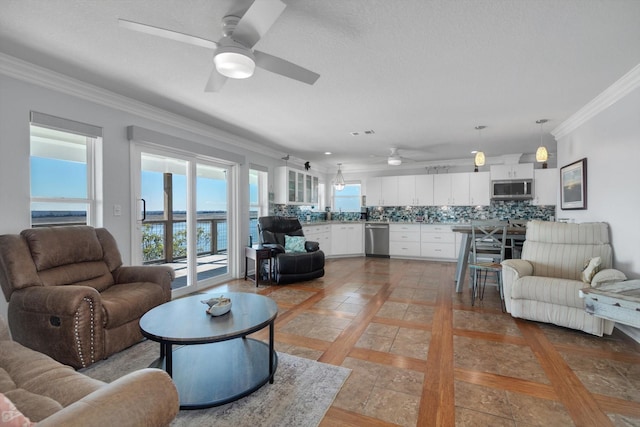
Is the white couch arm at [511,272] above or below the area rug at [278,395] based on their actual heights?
above

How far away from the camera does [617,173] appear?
10.1 ft

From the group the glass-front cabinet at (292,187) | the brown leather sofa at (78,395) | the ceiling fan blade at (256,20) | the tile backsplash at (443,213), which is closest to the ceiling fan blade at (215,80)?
the ceiling fan blade at (256,20)

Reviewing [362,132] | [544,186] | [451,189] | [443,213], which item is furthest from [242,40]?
[544,186]

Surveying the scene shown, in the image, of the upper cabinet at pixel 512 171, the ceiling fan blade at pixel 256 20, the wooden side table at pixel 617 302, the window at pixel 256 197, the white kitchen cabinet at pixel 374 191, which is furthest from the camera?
the white kitchen cabinet at pixel 374 191

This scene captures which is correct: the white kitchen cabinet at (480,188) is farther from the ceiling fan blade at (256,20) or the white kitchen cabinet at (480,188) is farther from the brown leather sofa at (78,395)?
the brown leather sofa at (78,395)

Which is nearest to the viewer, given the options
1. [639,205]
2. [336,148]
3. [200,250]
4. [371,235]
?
[639,205]

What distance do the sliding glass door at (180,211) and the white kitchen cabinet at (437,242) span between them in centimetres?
431

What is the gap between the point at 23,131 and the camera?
2543 mm

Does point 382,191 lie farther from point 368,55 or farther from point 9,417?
point 9,417

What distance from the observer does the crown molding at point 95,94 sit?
2467 millimetres

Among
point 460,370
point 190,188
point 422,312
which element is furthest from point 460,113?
point 190,188

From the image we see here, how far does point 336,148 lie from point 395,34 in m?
3.72

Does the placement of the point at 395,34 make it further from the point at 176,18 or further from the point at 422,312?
the point at 422,312

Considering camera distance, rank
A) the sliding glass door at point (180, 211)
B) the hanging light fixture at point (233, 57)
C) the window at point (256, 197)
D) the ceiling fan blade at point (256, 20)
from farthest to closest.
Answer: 1. the window at point (256, 197)
2. the sliding glass door at point (180, 211)
3. the hanging light fixture at point (233, 57)
4. the ceiling fan blade at point (256, 20)
